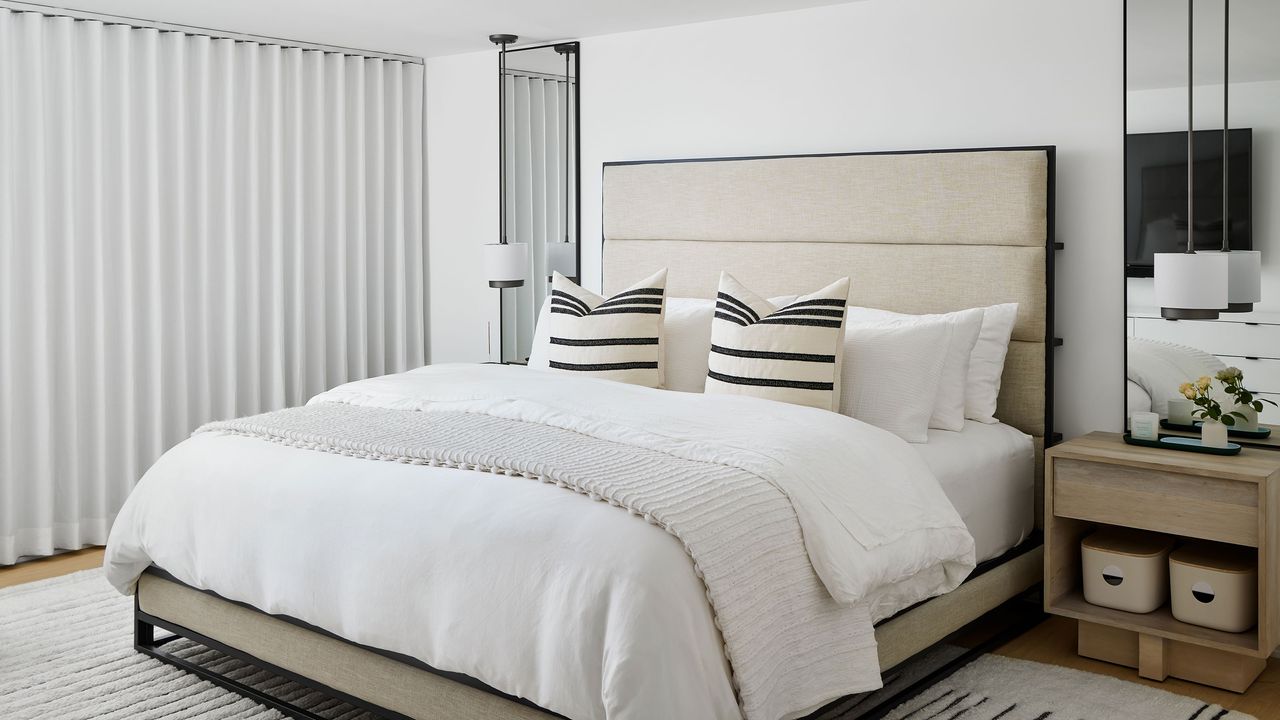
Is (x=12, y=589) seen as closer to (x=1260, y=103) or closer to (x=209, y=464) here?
(x=209, y=464)

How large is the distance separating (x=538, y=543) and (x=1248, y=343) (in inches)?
91.7

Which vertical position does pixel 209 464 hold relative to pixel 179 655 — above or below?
above

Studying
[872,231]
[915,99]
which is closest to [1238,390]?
[872,231]

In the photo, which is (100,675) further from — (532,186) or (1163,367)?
(1163,367)

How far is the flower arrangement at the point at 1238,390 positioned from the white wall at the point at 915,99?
36cm

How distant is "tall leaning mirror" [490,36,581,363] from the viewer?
16.2 feet

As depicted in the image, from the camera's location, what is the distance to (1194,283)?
316 centimetres

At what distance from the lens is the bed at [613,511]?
2.16 m

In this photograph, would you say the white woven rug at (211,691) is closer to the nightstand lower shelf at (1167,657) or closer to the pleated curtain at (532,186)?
the nightstand lower shelf at (1167,657)

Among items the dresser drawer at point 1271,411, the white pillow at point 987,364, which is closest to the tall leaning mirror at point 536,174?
the white pillow at point 987,364

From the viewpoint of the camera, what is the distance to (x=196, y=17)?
4.43 metres

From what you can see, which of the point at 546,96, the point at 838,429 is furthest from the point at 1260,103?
the point at 546,96

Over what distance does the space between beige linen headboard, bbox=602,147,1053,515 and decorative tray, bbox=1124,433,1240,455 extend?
405 mm

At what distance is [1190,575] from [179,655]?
9.81 feet
